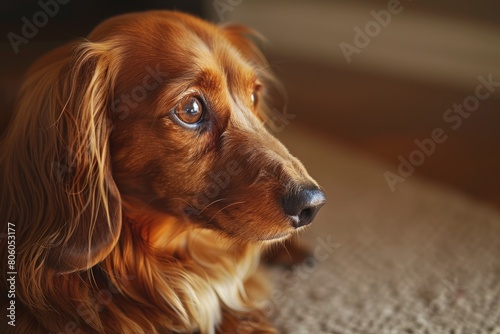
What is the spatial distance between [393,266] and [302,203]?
818mm

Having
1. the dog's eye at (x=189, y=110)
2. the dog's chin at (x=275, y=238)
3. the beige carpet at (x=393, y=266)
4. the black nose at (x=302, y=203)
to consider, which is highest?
the dog's eye at (x=189, y=110)

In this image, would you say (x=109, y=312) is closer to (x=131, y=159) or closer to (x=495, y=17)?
(x=131, y=159)

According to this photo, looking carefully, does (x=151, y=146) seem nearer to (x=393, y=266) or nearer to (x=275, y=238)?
(x=275, y=238)

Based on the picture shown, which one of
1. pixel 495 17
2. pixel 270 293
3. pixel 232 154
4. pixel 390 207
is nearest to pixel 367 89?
pixel 495 17

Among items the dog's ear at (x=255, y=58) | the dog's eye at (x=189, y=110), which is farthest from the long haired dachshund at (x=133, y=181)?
the dog's ear at (x=255, y=58)

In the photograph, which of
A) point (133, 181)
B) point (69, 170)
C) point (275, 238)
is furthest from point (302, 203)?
point (69, 170)

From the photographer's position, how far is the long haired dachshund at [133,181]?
4.62ft

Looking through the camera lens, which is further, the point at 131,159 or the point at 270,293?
the point at 270,293

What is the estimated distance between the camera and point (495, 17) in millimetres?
3131

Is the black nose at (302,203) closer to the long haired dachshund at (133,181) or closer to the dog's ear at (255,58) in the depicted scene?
the long haired dachshund at (133,181)

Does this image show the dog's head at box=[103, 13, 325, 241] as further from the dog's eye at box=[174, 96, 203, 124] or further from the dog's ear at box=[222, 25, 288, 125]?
the dog's ear at box=[222, 25, 288, 125]

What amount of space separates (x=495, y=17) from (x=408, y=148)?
2.79 ft

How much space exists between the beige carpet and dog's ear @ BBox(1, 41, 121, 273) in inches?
24.9

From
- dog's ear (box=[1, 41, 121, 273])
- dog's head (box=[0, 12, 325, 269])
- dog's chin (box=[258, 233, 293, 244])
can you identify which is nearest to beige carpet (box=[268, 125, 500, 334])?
dog's chin (box=[258, 233, 293, 244])
